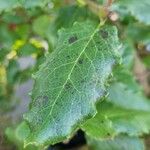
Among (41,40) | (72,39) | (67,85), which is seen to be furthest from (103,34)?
(41,40)

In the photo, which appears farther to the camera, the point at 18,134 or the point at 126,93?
the point at 126,93

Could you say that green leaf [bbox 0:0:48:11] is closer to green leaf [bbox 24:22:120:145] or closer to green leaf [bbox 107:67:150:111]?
green leaf [bbox 24:22:120:145]

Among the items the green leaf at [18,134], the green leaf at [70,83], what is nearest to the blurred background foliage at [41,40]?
the green leaf at [18,134]

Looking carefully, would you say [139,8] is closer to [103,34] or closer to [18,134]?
[103,34]

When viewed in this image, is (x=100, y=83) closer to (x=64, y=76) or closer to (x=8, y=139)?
(x=64, y=76)

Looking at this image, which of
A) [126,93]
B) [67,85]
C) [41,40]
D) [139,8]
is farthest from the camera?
[41,40]

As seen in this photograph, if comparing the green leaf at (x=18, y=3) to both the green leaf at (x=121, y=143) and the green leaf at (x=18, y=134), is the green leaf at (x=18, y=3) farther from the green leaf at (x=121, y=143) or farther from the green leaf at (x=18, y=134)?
the green leaf at (x=121, y=143)
